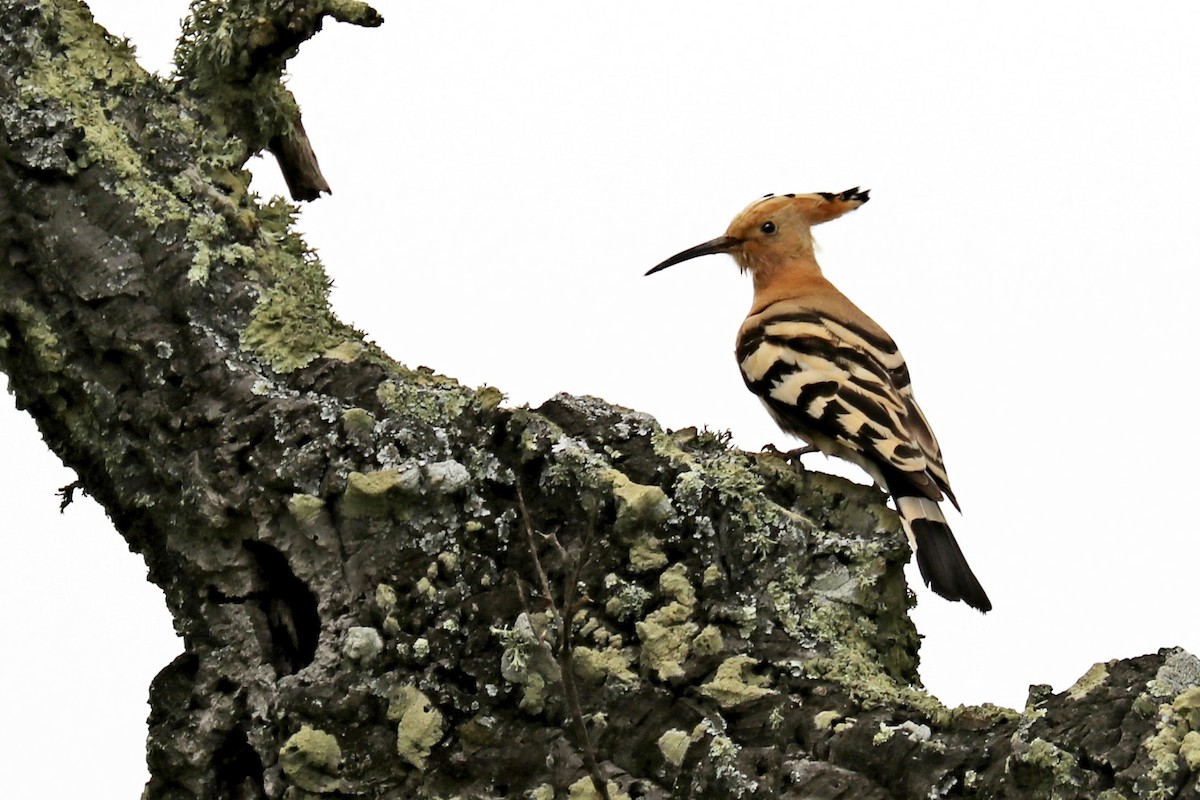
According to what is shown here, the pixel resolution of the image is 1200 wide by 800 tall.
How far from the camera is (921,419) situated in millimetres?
3438

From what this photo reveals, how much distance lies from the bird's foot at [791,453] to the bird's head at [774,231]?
0.93 metres

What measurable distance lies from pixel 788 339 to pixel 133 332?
140 centimetres

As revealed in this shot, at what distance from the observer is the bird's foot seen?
2.92 m

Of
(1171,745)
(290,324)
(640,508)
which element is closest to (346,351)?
(290,324)

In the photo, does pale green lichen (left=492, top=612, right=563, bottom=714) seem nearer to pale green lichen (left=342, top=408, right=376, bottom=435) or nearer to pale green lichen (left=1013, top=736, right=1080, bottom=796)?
pale green lichen (left=342, top=408, right=376, bottom=435)

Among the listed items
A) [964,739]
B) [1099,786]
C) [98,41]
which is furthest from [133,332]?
[1099,786]

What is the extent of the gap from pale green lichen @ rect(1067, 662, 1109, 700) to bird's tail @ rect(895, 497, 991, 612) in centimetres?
62

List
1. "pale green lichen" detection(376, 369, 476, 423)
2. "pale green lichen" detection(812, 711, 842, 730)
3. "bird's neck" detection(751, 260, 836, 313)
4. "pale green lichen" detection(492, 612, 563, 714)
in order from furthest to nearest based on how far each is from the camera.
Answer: "bird's neck" detection(751, 260, 836, 313) → "pale green lichen" detection(376, 369, 476, 423) → "pale green lichen" detection(492, 612, 563, 714) → "pale green lichen" detection(812, 711, 842, 730)

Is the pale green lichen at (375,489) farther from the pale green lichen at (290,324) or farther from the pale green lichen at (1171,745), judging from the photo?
the pale green lichen at (1171,745)

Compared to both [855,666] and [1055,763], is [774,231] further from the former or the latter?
[1055,763]

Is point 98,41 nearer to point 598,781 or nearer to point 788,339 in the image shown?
point 788,339

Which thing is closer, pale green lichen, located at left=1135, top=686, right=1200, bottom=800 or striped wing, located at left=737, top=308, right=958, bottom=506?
pale green lichen, located at left=1135, top=686, right=1200, bottom=800

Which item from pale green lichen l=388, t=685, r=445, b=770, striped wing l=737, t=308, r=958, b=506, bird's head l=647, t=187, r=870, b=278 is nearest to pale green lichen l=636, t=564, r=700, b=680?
pale green lichen l=388, t=685, r=445, b=770

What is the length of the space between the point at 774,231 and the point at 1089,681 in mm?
2126
